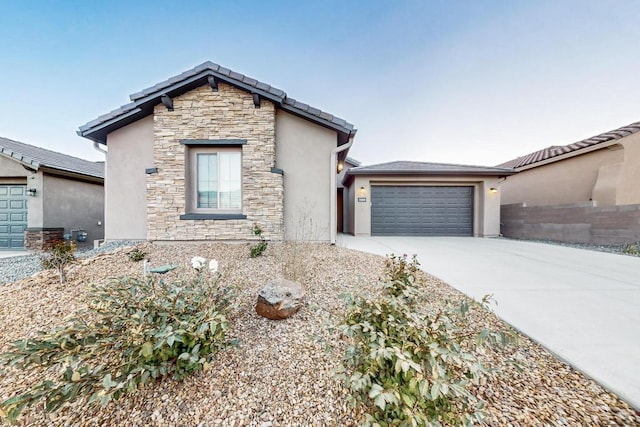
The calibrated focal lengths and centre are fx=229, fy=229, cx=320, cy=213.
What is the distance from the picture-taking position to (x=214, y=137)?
21.0 ft

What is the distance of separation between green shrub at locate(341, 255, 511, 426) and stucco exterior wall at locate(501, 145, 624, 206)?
12.4 m

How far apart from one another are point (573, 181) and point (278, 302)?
14.0 metres

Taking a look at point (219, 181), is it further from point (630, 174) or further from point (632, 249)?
point (630, 174)

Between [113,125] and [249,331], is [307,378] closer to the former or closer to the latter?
[249,331]

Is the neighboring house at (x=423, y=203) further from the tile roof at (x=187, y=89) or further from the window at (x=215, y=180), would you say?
the window at (x=215, y=180)

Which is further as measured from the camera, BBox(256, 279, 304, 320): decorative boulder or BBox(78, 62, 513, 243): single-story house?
BBox(78, 62, 513, 243): single-story house

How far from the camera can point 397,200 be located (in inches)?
404

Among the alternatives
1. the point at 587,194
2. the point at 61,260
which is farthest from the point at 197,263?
the point at 587,194

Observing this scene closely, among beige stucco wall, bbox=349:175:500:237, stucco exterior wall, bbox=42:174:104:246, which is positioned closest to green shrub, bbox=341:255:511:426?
→ beige stucco wall, bbox=349:175:500:237

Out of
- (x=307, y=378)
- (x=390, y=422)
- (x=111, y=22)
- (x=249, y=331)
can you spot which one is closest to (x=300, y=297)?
(x=249, y=331)

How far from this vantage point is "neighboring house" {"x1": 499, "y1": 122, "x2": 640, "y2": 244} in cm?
769

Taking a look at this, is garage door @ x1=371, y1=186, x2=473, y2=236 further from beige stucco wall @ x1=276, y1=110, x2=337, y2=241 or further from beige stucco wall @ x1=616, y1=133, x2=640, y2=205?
beige stucco wall @ x1=616, y1=133, x2=640, y2=205

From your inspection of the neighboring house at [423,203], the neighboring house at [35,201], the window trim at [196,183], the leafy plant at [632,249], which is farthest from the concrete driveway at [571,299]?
the neighboring house at [35,201]

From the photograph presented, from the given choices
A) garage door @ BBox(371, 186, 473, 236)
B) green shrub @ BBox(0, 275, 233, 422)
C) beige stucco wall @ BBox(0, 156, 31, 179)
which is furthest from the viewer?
garage door @ BBox(371, 186, 473, 236)
